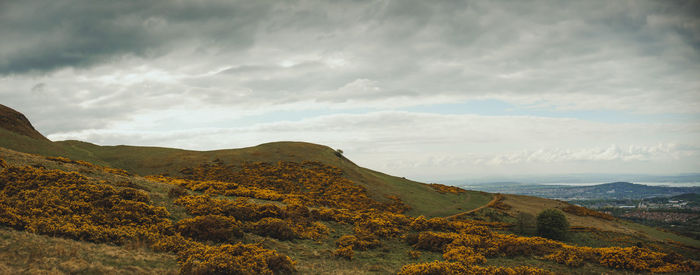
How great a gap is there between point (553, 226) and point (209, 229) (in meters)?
37.3

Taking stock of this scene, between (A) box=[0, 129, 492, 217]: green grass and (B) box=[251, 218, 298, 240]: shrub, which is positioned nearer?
(B) box=[251, 218, 298, 240]: shrub

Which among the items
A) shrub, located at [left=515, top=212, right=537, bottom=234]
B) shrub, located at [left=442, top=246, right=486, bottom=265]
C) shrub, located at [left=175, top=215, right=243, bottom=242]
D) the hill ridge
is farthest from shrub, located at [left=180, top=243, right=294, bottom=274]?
the hill ridge

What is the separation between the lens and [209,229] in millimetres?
17984

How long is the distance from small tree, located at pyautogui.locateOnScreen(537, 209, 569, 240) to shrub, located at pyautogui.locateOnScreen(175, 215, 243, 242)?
3510 cm

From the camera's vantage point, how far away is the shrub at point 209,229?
1761 cm

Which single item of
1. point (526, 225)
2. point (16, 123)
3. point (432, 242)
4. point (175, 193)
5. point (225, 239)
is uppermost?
point (16, 123)

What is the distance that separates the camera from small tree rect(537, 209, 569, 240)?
36781 mm

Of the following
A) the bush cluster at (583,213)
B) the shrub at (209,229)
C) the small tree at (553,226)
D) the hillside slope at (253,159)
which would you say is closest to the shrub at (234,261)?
the shrub at (209,229)

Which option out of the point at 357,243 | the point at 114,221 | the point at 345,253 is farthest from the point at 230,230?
the point at 357,243

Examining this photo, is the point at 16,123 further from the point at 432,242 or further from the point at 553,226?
the point at 553,226

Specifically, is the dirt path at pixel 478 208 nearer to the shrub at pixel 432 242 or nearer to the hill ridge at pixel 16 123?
the shrub at pixel 432 242

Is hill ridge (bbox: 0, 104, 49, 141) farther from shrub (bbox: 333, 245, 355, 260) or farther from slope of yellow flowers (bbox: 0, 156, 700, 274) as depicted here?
shrub (bbox: 333, 245, 355, 260)

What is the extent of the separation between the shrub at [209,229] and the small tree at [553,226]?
35105 mm

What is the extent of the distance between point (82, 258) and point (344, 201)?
35.4m
